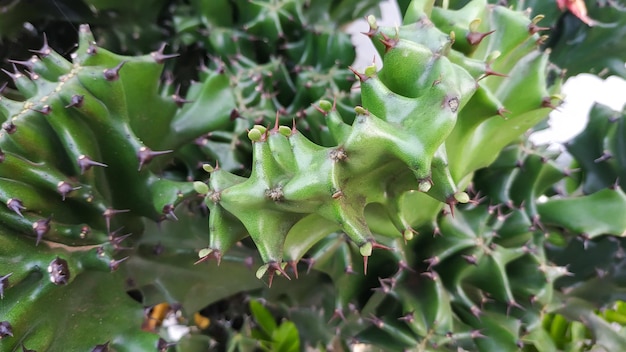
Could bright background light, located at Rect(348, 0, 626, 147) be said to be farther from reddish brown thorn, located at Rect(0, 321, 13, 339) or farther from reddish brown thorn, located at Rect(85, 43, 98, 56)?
reddish brown thorn, located at Rect(0, 321, 13, 339)

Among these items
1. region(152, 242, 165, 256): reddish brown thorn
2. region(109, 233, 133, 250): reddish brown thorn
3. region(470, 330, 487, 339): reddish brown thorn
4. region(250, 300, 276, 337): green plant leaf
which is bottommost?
region(250, 300, 276, 337): green plant leaf

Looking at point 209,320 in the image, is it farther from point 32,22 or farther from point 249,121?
point 32,22

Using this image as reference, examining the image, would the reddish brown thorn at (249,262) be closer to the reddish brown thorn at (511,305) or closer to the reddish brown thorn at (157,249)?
the reddish brown thorn at (157,249)

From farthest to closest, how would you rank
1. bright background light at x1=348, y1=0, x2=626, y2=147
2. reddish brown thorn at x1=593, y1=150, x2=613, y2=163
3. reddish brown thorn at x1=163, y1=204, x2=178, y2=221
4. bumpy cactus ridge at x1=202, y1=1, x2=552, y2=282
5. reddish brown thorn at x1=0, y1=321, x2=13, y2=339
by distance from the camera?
bright background light at x1=348, y1=0, x2=626, y2=147 < reddish brown thorn at x1=593, y1=150, x2=613, y2=163 < reddish brown thorn at x1=163, y1=204, x2=178, y2=221 < reddish brown thorn at x1=0, y1=321, x2=13, y2=339 < bumpy cactus ridge at x1=202, y1=1, x2=552, y2=282

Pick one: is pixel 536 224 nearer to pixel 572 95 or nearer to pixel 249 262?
pixel 249 262

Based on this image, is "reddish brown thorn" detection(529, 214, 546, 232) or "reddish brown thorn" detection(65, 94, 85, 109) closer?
"reddish brown thorn" detection(65, 94, 85, 109)

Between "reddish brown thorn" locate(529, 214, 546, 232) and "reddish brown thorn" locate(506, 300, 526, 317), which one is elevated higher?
"reddish brown thorn" locate(529, 214, 546, 232)

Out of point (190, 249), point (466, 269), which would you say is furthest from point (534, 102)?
point (190, 249)

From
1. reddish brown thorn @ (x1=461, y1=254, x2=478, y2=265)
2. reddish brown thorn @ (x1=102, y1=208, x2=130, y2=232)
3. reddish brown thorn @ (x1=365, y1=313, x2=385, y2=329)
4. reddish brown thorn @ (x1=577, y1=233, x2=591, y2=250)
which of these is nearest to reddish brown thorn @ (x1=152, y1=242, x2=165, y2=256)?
reddish brown thorn @ (x1=102, y1=208, x2=130, y2=232)

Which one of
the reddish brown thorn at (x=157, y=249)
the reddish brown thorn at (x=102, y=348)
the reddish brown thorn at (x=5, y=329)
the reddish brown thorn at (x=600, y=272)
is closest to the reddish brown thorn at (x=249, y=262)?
the reddish brown thorn at (x=157, y=249)

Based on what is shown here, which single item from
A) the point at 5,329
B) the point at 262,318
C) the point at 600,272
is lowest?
the point at 262,318

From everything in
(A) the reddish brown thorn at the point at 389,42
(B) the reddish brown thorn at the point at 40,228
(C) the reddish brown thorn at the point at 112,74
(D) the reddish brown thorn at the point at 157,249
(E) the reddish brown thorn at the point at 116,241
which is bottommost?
(D) the reddish brown thorn at the point at 157,249

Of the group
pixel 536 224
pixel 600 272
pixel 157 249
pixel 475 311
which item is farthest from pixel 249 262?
pixel 600 272
